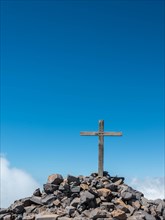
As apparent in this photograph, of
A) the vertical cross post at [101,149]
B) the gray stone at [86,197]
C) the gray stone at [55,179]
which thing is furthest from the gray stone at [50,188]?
the vertical cross post at [101,149]

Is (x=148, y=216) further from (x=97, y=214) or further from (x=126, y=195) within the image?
(x=97, y=214)

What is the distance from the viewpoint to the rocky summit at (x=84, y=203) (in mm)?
20281

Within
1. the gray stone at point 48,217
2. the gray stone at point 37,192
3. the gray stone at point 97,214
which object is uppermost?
the gray stone at point 37,192

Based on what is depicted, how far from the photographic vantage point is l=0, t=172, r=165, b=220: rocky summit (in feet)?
66.5

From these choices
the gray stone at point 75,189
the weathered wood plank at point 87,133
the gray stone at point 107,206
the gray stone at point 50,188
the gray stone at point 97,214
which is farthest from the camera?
the weathered wood plank at point 87,133

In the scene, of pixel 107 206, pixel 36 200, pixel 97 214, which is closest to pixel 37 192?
pixel 36 200

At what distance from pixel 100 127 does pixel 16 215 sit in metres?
7.90

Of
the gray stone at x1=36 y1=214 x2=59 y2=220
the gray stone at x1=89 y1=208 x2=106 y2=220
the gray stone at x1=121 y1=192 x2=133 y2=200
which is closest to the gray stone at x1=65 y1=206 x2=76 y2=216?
the gray stone at x1=36 y1=214 x2=59 y2=220

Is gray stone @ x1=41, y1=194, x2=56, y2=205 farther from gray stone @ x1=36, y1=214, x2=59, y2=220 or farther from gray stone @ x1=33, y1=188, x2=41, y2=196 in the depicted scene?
gray stone @ x1=36, y1=214, x2=59, y2=220

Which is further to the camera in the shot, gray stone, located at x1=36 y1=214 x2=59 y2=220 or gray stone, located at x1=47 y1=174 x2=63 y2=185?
gray stone, located at x1=47 y1=174 x2=63 y2=185

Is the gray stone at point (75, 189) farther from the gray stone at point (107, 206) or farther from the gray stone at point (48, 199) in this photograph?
the gray stone at point (107, 206)

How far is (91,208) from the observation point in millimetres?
20984

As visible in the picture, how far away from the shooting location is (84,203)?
68.6 ft

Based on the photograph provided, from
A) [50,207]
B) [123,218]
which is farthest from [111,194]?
[50,207]
